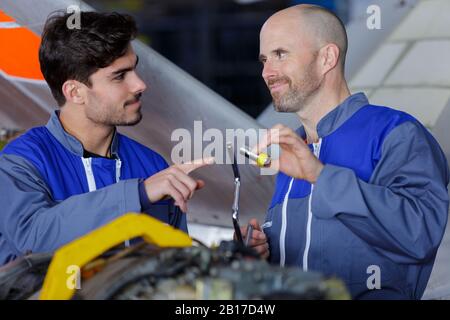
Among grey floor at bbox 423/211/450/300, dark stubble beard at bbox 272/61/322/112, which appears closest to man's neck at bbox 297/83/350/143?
dark stubble beard at bbox 272/61/322/112

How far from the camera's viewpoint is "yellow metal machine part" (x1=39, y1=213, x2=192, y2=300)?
45.3 inches

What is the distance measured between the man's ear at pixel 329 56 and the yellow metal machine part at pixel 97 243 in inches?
29.0

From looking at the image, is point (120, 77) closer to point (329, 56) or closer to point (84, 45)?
point (84, 45)

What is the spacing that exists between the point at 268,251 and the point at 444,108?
148cm

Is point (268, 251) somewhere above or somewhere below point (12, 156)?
below

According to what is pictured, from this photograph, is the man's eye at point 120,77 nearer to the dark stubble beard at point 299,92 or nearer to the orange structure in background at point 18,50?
the dark stubble beard at point 299,92

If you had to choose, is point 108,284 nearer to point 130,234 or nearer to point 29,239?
point 130,234

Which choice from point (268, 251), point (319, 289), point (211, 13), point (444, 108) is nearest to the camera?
point (319, 289)

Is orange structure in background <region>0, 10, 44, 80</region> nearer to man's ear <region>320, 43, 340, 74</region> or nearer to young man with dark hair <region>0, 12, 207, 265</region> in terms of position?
young man with dark hair <region>0, 12, 207, 265</region>

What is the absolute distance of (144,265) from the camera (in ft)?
3.65

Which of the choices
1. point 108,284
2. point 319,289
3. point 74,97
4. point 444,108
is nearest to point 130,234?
point 108,284

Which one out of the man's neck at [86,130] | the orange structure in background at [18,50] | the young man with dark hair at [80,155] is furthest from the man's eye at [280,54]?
the orange structure in background at [18,50]

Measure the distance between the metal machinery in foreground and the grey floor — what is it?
1.50 metres

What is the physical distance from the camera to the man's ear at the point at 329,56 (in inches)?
73.0
